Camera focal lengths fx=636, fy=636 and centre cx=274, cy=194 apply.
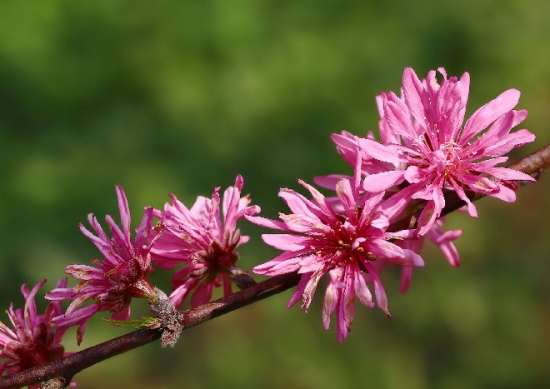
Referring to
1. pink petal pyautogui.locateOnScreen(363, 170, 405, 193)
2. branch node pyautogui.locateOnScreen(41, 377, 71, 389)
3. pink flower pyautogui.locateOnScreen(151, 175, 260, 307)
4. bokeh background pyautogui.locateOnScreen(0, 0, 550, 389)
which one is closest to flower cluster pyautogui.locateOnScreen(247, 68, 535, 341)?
pink petal pyautogui.locateOnScreen(363, 170, 405, 193)

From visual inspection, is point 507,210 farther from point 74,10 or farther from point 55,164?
point 74,10

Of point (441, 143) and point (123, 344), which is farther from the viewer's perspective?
point (441, 143)

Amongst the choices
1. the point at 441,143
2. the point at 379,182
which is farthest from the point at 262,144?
the point at 379,182

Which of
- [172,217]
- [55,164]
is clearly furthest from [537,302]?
[55,164]

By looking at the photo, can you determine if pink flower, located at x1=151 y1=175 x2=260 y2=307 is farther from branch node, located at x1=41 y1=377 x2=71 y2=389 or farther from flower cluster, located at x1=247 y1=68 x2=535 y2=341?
branch node, located at x1=41 y1=377 x2=71 y2=389

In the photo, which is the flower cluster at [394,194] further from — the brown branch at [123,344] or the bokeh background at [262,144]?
the bokeh background at [262,144]

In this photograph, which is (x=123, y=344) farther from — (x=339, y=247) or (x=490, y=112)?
(x=490, y=112)

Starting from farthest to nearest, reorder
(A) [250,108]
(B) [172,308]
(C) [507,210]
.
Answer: (A) [250,108] → (C) [507,210] → (B) [172,308]
